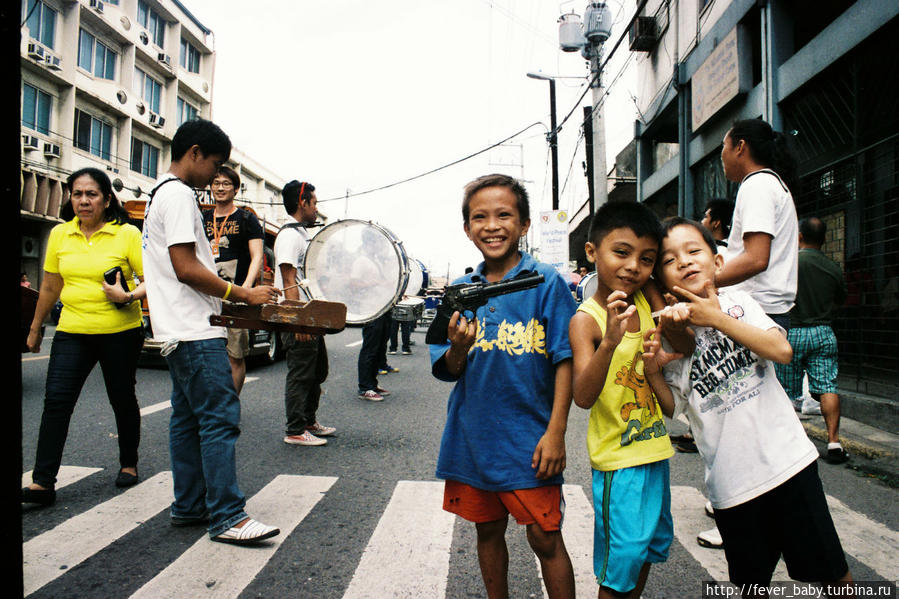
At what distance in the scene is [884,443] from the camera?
4.85 m

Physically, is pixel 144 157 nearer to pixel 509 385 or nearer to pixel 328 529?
pixel 328 529

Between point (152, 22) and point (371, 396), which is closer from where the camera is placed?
point (371, 396)

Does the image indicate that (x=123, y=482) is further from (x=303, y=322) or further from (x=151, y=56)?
(x=151, y=56)

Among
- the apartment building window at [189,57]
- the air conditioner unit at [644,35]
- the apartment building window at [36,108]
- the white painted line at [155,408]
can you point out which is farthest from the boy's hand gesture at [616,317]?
the apartment building window at [189,57]

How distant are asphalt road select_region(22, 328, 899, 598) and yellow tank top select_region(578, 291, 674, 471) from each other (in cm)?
94

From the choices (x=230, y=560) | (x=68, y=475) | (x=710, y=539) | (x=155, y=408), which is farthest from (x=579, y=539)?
(x=155, y=408)

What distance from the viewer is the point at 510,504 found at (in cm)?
190

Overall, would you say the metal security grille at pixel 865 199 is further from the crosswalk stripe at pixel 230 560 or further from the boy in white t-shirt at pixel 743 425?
the crosswalk stripe at pixel 230 560

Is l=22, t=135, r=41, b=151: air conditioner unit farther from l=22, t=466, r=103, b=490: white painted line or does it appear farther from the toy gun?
the toy gun

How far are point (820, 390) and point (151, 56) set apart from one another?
33799 millimetres

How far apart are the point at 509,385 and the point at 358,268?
4.92 feet

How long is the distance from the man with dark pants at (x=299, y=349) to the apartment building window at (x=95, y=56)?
27.0 metres

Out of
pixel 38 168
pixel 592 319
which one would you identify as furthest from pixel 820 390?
pixel 38 168

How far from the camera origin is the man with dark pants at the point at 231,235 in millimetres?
4336
